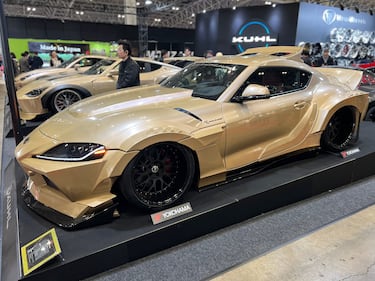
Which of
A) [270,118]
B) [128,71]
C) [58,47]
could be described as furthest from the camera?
[58,47]

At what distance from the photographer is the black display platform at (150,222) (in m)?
1.78

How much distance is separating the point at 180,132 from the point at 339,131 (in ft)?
7.10

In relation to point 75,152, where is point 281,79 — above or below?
above

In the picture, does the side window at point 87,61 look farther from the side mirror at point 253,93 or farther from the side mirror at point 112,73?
the side mirror at point 253,93

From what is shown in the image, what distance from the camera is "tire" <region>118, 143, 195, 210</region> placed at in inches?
78.2

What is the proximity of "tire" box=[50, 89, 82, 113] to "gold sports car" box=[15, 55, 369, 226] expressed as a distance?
8.90 ft

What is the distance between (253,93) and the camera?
2408 mm

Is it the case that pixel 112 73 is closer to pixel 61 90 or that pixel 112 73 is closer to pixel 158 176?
pixel 61 90

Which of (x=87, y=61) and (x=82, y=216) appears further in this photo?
(x=87, y=61)

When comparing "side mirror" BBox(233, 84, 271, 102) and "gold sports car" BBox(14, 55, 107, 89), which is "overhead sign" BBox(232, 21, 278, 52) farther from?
"side mirror" BBox(233, 84, 271, 102)

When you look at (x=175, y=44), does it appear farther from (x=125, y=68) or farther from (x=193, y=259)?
(x=193, y=259)

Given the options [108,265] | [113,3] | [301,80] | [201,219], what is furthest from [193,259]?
[113,3]

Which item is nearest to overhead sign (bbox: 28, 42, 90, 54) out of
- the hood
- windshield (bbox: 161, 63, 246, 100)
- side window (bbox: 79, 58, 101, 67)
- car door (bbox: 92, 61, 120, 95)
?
side window (bbox: 79, 58, 101, 67)

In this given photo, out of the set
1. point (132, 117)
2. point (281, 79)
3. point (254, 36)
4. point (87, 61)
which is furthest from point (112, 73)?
point (254, 36)
